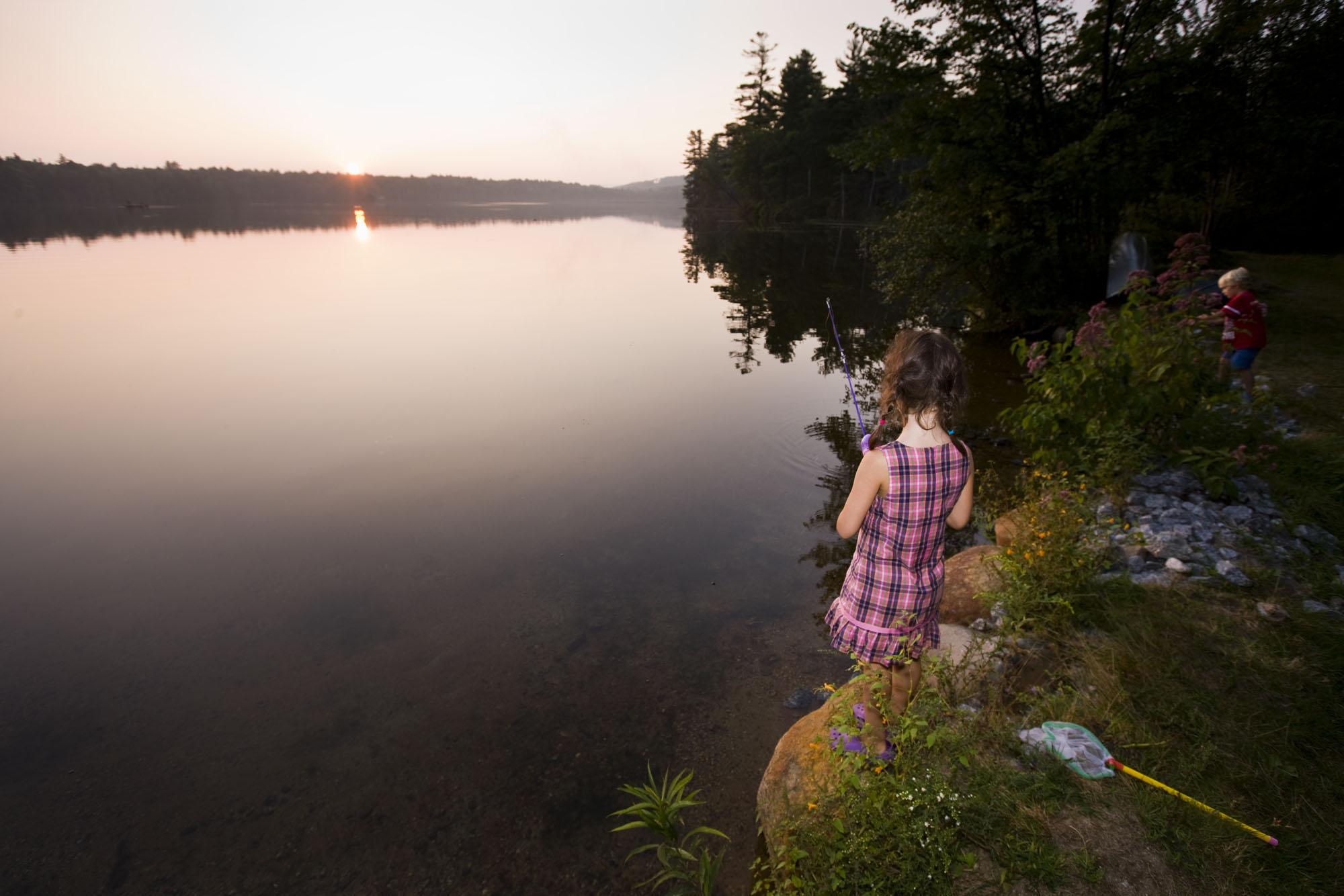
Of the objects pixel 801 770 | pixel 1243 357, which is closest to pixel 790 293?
pixel 1243 357

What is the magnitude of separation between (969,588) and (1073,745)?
2000mm

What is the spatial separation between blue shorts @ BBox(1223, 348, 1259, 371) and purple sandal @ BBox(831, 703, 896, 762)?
7770mm

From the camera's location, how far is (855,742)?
315 cm

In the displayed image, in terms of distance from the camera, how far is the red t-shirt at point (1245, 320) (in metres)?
7.21

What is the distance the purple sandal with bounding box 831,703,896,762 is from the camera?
3.05 m

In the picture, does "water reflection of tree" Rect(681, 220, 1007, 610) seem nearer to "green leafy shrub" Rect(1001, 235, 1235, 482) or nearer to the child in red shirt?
"green leafy shrub" Rect(1001, 235, 1235, 482)

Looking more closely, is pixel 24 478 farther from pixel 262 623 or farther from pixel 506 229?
pixel 506 229

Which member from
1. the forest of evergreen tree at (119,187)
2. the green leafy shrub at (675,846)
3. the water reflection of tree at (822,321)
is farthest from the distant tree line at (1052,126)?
the forest of evergreen tree at (119,187)

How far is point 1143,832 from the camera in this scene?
2.77 metres

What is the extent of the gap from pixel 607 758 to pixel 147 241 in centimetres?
6013

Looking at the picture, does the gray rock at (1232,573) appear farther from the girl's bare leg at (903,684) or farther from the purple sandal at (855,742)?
the purple sandal at (855,742)

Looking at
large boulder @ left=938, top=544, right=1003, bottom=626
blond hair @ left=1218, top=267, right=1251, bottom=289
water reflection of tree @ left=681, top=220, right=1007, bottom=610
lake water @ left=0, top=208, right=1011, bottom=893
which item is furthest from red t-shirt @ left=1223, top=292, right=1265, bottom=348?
large boulder @ left=938, top=544, right=1003, bottom=626

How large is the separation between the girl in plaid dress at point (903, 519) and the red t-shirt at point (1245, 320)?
6949 millimetres

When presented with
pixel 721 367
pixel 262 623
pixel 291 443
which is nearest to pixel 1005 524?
pixel 262 623
